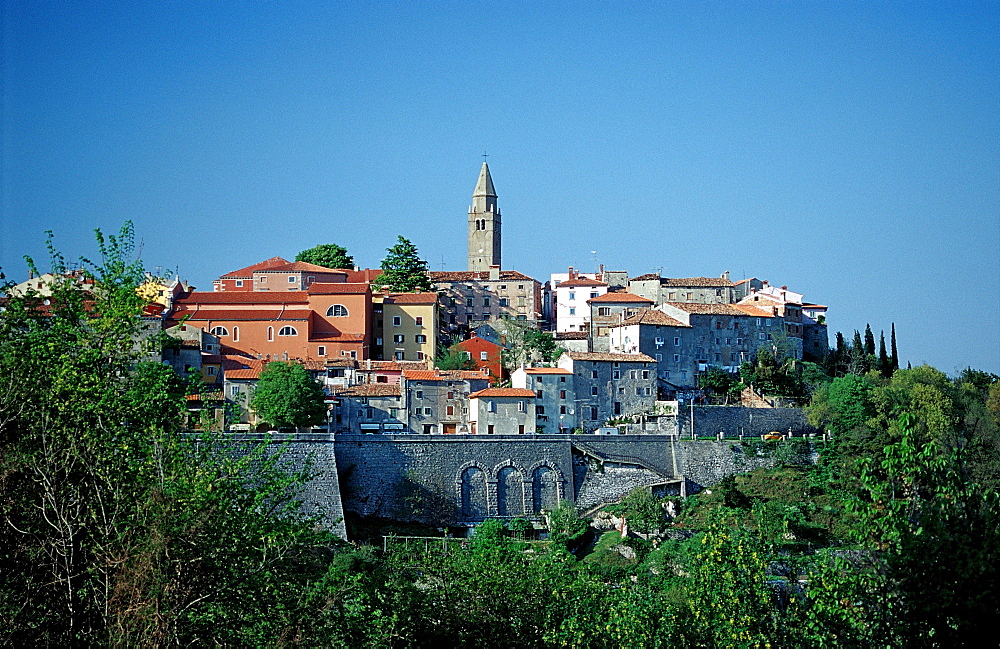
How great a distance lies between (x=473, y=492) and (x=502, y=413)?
183 inches

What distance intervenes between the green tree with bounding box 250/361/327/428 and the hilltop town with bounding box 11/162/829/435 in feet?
4.13

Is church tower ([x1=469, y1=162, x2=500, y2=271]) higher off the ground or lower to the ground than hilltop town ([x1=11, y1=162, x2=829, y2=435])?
higher

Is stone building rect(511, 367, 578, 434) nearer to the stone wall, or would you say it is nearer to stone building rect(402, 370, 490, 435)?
stone building rect(402, 370, 490, 435)

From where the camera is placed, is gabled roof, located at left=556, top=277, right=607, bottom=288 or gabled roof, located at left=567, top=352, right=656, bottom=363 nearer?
gabled roof, located at left=567, top=352, right=656, bottom=363

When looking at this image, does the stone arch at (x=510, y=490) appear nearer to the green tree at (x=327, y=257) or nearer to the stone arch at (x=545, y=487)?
the stone arch at (x=545, y=487)

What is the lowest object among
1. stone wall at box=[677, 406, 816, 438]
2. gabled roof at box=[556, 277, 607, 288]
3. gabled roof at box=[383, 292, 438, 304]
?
stone wall at box=[677, 406, 816, 438]

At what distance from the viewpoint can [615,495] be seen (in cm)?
5403

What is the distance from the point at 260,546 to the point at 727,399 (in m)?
45.4

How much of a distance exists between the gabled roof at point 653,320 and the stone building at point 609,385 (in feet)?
13.5

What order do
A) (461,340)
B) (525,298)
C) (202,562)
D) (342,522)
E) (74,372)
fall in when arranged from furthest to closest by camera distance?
(525,298) → (461,340) → (342,522) → (74,372) → (202,562)

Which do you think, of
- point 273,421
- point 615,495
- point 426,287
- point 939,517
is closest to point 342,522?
point 273,421

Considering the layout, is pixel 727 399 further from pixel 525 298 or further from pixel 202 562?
pixel 202 562

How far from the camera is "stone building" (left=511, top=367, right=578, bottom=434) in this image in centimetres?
5744

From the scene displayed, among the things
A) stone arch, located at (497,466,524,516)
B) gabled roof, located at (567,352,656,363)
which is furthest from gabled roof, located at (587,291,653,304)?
stone arch, located at (497,466,524,516)
